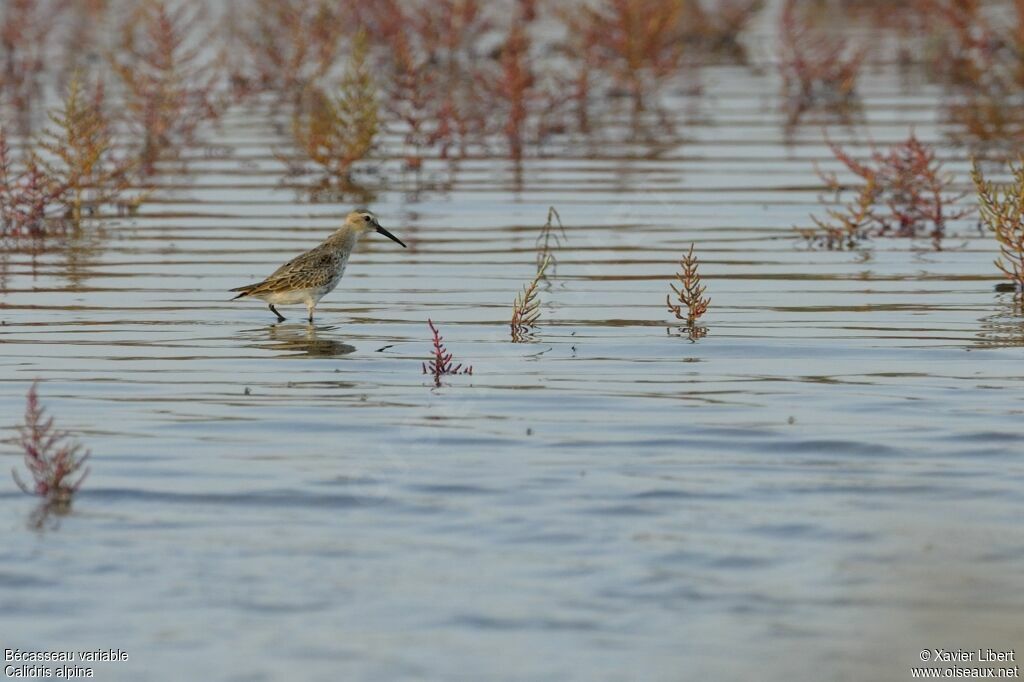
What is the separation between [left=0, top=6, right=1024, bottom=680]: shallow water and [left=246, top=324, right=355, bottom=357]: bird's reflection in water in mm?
43

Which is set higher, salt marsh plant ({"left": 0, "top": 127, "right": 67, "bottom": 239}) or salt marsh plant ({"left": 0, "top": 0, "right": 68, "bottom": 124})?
salt marsh plant ({"left": 0, "top": 0, "right": 68, "bottom": 124})

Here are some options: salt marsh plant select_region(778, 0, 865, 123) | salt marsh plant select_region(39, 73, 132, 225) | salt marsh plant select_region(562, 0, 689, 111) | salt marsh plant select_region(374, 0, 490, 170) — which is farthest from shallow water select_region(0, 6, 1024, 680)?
salt marsh plant select_region(778, 0, 865, 123)

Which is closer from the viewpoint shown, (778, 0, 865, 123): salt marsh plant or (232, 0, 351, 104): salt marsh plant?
(232, 0, 351, 104): salt marsh plant

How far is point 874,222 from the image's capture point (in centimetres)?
1622

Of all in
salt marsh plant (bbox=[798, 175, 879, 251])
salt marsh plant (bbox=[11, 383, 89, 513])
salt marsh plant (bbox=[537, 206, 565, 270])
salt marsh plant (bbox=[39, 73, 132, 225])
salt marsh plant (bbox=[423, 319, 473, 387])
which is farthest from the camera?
salt marsh plant (bbox=[39, 73, 132, 225])

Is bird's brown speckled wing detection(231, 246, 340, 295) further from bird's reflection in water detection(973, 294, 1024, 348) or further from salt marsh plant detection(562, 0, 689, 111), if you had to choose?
salt marsh plant detection(562, 0, 689, 111)

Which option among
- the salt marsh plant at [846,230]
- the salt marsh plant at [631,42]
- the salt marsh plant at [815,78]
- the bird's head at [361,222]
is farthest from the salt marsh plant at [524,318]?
the salt marsh plant at [815,78]

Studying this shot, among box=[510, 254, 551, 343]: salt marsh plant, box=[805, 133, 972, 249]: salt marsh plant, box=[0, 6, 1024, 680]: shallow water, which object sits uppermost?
box=[805, 133, 972, 249]: salt marsh plant

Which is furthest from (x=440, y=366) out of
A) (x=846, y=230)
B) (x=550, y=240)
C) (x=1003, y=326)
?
(x=846, y=230)

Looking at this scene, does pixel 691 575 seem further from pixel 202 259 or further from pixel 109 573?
pixel 202 259

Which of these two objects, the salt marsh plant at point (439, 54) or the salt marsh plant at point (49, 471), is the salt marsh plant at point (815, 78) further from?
the salt marsh plant at point (49, 471)

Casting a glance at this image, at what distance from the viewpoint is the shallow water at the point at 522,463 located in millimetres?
6516

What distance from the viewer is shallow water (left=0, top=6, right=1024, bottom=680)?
652cm

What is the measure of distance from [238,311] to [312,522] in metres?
5.25
